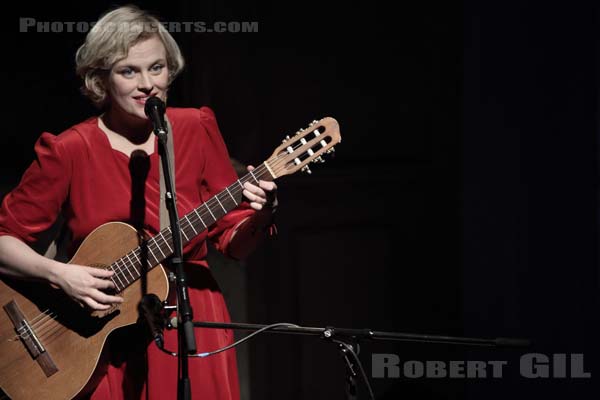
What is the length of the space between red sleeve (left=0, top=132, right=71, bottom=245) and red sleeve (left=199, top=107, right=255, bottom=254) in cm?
44

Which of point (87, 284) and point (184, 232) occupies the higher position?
point (184, 232)

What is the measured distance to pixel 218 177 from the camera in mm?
2965

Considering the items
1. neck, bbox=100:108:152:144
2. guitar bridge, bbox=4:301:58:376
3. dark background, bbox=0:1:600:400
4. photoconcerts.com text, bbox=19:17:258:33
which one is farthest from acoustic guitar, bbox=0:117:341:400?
photoconcerts.com text, bbox=19:17:258:33

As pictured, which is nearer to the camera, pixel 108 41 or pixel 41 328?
pixel 108 41

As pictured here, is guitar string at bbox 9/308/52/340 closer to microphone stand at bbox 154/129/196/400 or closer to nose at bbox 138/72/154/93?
microphone stand at bbox 154/129/196/400

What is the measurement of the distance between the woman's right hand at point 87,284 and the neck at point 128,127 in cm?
41

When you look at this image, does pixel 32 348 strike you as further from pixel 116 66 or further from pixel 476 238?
pixel 476 238

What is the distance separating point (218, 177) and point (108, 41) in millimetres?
541

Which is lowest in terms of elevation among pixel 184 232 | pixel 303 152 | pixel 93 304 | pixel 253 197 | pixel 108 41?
pixel 93 304

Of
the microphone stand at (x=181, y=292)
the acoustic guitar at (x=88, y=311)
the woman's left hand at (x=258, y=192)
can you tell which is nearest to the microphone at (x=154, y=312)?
the microphone stand at (x=181, y=292)

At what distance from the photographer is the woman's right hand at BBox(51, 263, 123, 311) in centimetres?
275

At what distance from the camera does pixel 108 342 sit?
2807 millimetres

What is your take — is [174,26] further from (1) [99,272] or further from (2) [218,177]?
(1) [99,272]

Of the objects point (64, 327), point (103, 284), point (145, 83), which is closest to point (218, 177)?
point (145, 83)
